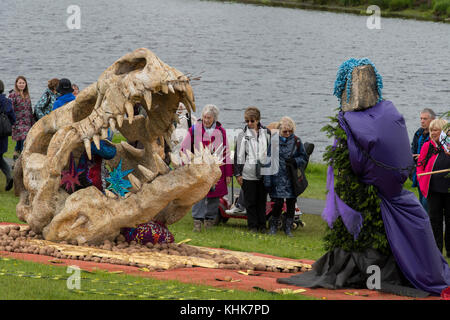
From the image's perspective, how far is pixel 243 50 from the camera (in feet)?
173

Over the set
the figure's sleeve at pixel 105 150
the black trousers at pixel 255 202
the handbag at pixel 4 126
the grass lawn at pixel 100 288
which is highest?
the figure's sleeve at pixel 105 150

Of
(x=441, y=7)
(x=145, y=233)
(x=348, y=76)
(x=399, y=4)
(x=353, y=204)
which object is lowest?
(x=145, y=233)

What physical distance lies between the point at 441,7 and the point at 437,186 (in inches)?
1694

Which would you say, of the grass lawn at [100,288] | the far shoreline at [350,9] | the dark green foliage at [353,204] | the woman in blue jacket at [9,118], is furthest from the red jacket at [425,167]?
the far shoreline at [350,9]

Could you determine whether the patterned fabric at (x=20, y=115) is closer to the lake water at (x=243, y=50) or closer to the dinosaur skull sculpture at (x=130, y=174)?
the dinosaur skull sculpture at (x=130, y=174)

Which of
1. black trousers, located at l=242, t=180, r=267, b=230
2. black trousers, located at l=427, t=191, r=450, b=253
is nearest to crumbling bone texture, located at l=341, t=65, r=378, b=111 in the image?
black trousers, located at l=427, t=191, r=450, b=253

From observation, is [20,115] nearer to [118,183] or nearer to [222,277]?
[118,183]

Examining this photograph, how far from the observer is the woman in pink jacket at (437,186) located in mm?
11531

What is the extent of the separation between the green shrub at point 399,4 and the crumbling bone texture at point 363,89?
1863 inches

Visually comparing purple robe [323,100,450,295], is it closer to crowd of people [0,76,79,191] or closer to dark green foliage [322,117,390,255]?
dark green foliage [322,117,390,255]

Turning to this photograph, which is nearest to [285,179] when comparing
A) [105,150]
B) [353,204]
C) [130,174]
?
[105,150]

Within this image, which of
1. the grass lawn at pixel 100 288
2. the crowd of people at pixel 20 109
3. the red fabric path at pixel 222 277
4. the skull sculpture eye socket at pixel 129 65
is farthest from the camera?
the crowd of people at pixel 20 109

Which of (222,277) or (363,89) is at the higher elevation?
(363,89)

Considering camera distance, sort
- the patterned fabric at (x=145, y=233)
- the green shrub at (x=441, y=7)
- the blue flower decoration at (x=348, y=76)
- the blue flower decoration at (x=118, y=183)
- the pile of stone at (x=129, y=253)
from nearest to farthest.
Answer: the blue flower decoration at (x=348, y=76) → the pile of stone at (x=129, y=253) → the blue flower decoration at (x=118, y=183) → the patterned fabric at (x=145, y=233) → the green shrub at (x=441, y=7)
